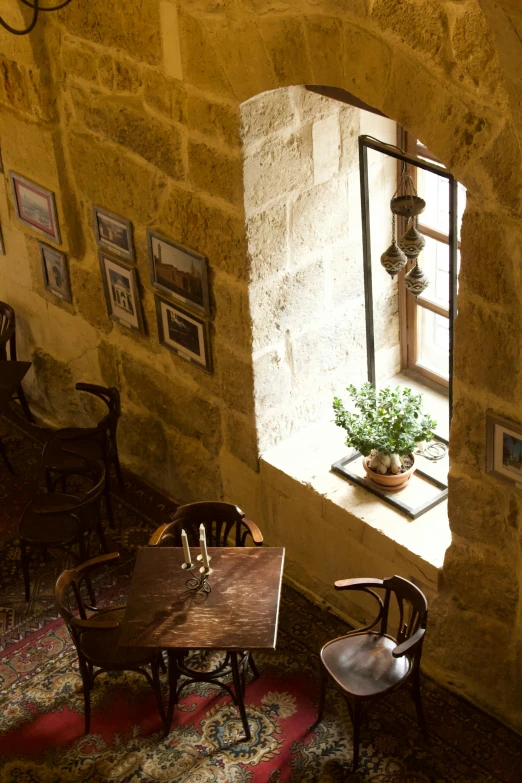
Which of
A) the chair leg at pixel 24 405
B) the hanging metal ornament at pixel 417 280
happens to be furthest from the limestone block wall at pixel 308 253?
the chair leg at pixel 24 405

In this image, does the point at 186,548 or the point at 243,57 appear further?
the point at 186,548

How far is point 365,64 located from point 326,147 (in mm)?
986

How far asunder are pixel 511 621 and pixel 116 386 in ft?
8.79

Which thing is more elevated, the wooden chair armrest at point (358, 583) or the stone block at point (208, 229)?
the stone block at point (208, 229)

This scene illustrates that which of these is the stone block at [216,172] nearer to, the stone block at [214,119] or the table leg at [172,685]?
the stone block at [214,119]

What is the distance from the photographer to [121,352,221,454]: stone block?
5.06 meters

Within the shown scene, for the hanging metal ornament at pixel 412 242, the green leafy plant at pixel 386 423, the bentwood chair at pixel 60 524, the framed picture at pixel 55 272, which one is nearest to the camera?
the hanging metal ornament at pixel 412 242

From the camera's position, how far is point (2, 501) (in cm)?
578

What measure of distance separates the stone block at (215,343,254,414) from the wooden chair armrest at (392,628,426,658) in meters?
1.36

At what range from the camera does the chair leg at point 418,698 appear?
4043 millimetres

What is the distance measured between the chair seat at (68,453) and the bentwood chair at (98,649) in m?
1.04

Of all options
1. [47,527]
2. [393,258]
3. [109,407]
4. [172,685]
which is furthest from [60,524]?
[393,258]

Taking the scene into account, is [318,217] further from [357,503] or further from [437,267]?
[357,503]

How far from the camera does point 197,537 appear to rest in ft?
15.7
